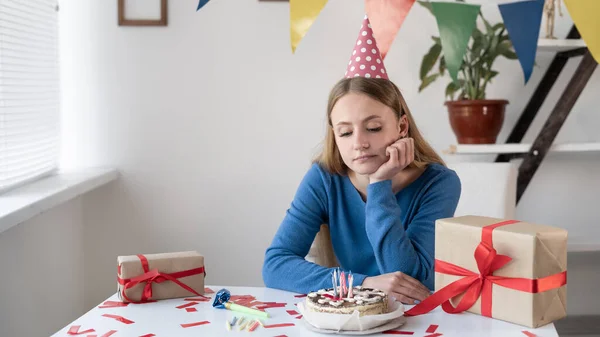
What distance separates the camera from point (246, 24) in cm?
271

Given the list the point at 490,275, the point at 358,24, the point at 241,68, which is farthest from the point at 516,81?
the point at 490,275

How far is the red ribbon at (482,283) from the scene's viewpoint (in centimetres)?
117

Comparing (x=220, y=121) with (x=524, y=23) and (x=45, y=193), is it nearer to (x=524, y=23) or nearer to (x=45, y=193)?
(x=45, y=193)

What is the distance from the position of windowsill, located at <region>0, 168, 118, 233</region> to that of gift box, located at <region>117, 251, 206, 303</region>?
1.53 ft

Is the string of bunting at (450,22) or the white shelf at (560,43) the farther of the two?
the white shelf at (560,43)

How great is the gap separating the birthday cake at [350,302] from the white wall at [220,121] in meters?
1.56

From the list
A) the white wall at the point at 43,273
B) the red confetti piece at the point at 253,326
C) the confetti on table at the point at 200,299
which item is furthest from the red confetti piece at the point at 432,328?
the white wall at the point at 43,273

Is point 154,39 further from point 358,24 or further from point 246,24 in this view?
point 358,24

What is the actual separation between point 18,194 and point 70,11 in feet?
3.07

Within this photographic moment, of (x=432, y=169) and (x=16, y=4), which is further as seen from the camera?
(x=16, y=4)

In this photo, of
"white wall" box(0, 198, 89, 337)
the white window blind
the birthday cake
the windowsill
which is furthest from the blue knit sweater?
the white window blind

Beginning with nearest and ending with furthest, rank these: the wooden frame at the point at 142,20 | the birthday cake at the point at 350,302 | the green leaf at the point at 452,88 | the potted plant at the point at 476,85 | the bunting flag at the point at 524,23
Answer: the birthday cake at the point at 350,302
the bunting flag at the point at 524,23
the potted plant at the point at 476,85
the green leaf at the point at 452,88
the wooden frame at the point at 142,20

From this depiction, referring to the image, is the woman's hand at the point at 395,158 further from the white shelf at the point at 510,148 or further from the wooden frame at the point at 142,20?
the wooden frame at the point at 142,20

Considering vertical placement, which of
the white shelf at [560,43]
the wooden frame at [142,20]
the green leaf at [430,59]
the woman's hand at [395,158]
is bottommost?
the woman's hand at [395,158]
